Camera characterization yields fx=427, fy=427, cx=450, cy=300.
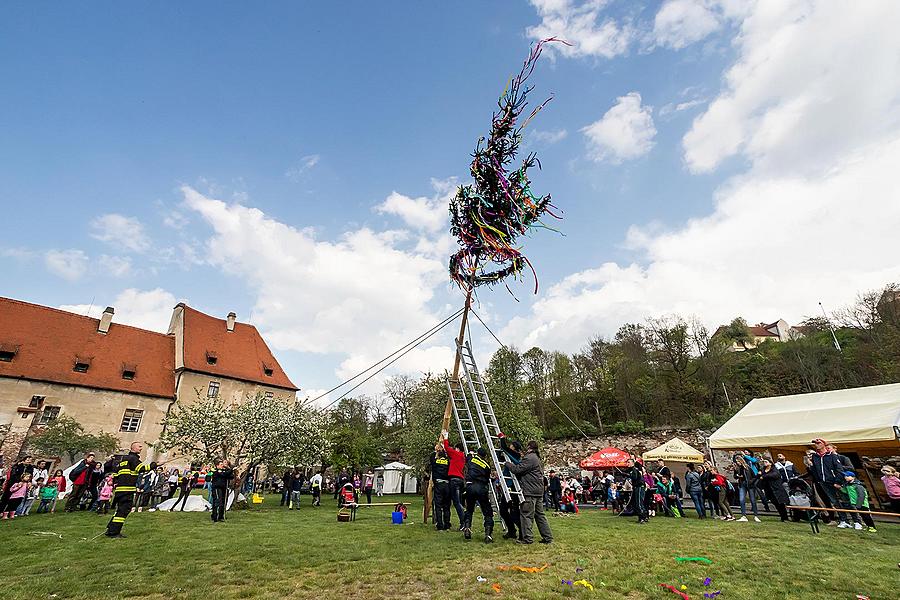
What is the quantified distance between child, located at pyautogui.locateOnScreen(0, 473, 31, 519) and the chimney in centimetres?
2857

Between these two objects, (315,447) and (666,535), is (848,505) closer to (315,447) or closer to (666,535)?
(666,535)

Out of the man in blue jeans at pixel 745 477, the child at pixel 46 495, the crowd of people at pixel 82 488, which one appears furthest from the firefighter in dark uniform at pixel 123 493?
the man in blue jeans at pixel 745 477

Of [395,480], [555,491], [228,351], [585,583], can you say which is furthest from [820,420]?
[228,351]

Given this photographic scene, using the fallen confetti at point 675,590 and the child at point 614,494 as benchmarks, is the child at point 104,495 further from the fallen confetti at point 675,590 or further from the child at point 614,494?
the child at point 614,494

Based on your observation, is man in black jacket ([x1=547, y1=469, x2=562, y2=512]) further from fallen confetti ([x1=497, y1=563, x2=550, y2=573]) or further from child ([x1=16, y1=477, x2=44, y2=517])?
child ([x1=16, y1=477, x2=44, y2=517])

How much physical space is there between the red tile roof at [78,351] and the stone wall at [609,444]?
33233 millimetres

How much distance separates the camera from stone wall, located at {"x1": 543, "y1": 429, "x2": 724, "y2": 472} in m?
32.2

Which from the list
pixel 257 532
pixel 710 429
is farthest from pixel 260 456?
pixel 710 429

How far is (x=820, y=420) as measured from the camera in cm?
1503

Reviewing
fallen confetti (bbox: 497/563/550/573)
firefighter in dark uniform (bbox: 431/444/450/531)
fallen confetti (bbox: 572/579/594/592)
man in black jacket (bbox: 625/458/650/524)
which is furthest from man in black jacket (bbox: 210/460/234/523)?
man in black jacket (bbox: 625/458/650/524)

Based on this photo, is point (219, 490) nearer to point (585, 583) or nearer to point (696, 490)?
point (585, 583)

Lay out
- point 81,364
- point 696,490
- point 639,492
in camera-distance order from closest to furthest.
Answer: point 639,492 < point 696,490 < point 81,364

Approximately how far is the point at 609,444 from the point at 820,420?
21.7 metres

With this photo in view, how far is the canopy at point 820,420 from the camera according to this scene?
13.1 meters
